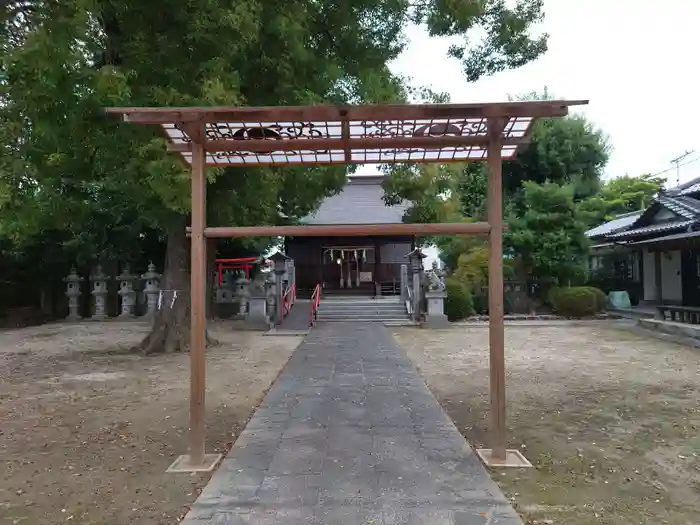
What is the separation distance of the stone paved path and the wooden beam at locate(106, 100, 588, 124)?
280 centimetres

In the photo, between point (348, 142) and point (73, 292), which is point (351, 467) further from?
point (73, 292)

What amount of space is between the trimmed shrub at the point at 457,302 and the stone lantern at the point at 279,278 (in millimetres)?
5228

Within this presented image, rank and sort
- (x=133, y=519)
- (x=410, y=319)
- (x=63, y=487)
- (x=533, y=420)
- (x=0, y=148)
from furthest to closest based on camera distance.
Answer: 1. (x=410, y=319)
2. (x=0, y=148)
3. (x=533, y=420)
4. (x=63, y=487)
5. (x=133, y=519)

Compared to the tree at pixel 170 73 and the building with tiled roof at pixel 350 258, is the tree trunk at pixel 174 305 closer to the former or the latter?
the tree at pixel 170 73

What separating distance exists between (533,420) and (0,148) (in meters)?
7.15

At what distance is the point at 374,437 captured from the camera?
5.12 m

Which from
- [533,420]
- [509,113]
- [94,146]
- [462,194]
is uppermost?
[462,194]

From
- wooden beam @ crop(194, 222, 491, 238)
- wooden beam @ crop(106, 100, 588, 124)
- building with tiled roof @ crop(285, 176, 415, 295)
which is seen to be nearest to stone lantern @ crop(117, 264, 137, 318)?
A: building with tiled roof @ crop(285, 176, 415, 295)

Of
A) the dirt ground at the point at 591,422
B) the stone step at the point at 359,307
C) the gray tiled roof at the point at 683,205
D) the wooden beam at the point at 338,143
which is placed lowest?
the dirt ground at the point at 591,422

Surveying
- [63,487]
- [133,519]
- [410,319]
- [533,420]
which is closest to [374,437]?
[533,420]

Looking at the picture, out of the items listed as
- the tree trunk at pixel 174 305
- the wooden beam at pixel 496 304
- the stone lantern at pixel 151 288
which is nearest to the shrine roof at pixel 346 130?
the wooden beam at pixel 496 304

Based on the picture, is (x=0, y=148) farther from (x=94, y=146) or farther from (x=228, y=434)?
(x=228, y=434)

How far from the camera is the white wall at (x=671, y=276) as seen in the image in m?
18.2

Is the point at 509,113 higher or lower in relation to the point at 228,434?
higher
